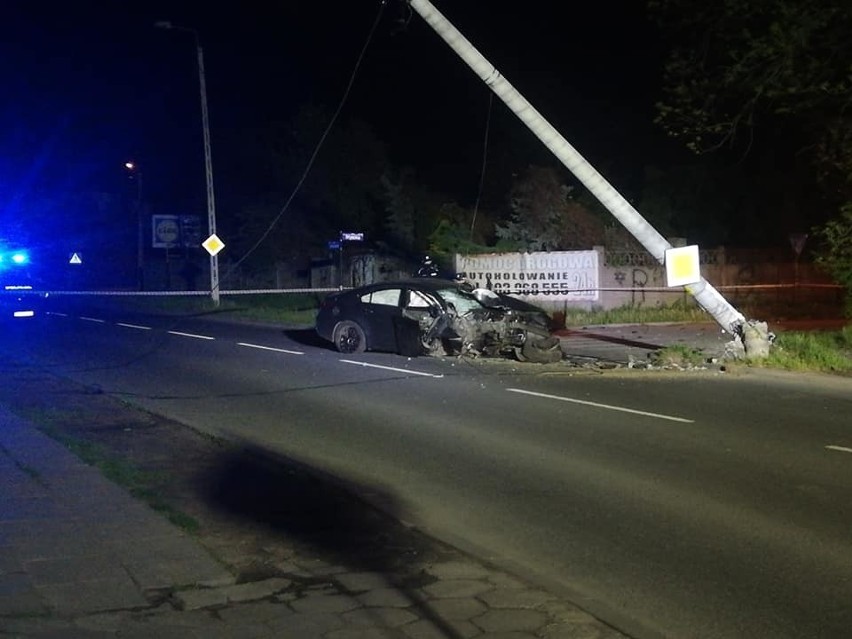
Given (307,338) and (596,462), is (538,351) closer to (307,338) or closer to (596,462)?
(307,338)

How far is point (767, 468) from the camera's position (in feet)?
32.3

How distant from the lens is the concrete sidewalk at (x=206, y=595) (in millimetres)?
5707

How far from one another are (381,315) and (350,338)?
87cm

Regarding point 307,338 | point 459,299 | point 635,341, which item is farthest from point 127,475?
point 635,341

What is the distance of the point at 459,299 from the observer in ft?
62.8

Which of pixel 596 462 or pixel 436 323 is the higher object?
pixel 436 323

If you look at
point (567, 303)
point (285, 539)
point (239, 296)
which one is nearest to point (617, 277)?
point (567, 303)

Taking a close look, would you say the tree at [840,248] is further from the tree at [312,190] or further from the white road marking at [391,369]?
the tree at [312,190]

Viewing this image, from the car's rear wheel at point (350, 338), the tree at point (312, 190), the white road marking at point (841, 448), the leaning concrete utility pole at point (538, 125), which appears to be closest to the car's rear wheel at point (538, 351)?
the leaning concrete utility pole at point (538, 125)

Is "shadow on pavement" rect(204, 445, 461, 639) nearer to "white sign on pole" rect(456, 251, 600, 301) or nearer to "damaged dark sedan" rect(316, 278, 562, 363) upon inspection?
"damaged dark sedan" rect(316, 278, 562, 363)

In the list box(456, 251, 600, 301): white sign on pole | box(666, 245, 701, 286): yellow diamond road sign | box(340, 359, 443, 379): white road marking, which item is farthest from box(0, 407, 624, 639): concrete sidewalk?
box(456, 251, 600, 301): white sign on pole

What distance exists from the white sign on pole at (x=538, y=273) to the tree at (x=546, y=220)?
2.47m

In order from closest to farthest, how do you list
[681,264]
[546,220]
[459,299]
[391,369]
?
[391,369], [681,264], [459,299], [546,220]

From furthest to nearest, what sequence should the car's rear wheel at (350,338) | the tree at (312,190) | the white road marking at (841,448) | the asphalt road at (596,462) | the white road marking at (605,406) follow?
the tree at (312,190), the car's rear wheel at (350,338), the white road marking at (605,406), the white road marking at (841,448), the asphalt road at (596,462)
